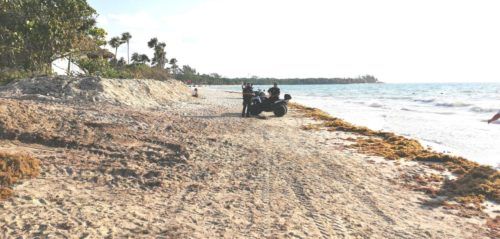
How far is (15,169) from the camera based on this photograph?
19.9ft

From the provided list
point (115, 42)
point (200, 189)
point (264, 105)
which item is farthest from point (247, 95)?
point (115, 42)

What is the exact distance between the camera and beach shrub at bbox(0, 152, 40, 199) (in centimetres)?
569

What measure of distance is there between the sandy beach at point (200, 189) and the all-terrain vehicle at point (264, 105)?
27.9ft

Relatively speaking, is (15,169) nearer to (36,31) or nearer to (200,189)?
(200,189)

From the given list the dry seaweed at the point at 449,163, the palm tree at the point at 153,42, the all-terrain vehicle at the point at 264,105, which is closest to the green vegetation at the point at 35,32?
the all-terrain vehicle at the point at 264,105

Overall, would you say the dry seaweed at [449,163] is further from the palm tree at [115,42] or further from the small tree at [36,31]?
the palm tree at [115,42]

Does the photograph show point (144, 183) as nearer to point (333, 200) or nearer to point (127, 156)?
point (127, 156)

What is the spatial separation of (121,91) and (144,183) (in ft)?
51.7

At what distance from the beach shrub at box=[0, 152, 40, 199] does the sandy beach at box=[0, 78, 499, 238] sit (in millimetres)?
182

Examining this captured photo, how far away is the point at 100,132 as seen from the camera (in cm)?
968

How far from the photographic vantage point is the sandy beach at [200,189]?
4.95 meters

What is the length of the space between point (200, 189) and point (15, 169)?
9.41ft

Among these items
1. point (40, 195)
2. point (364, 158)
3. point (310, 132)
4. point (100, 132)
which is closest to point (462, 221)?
point (364, 158)

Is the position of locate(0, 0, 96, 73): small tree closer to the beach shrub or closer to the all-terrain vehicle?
the all-terrain vehicle
